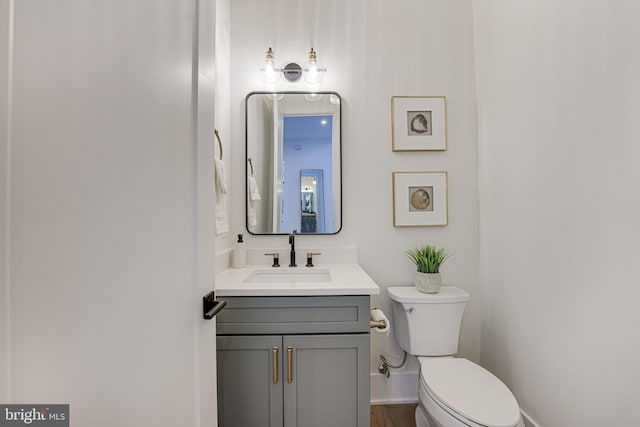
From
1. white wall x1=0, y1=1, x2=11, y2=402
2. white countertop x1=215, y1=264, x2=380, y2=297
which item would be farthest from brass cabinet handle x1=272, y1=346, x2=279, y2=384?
white wall x1=0, y1=1, x2=11, y2=402

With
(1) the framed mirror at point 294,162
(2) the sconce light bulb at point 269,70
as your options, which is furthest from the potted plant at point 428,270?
(2) the sconce light bulb at point 269,70

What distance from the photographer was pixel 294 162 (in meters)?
1.89

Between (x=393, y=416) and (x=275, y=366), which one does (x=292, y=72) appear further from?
(x=393, y=416)

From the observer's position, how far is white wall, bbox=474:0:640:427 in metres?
1.02

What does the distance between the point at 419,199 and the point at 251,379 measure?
141cm

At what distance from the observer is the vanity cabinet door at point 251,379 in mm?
1281

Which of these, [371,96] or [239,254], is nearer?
[239,254]

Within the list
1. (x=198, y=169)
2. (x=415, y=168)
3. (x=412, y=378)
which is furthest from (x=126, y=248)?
(x=412, y=378)

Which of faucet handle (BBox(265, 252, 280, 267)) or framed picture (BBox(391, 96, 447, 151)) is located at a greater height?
framed picture (BBox(391, 96, 447, 151))

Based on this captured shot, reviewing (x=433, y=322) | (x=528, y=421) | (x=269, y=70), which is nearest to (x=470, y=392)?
(x=433, y=322)

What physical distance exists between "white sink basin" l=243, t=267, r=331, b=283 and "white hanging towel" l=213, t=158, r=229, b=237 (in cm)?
33

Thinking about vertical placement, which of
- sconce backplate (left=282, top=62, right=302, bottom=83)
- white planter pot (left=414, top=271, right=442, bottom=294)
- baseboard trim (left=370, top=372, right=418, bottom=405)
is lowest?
baseboard trim (left=370, top=372, right=418, bottom=405)

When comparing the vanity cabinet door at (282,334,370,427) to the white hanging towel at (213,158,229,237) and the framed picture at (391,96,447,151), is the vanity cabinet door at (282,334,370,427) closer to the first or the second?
the white hanging towel at (213,158,229,237)

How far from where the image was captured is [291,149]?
1887 mm
